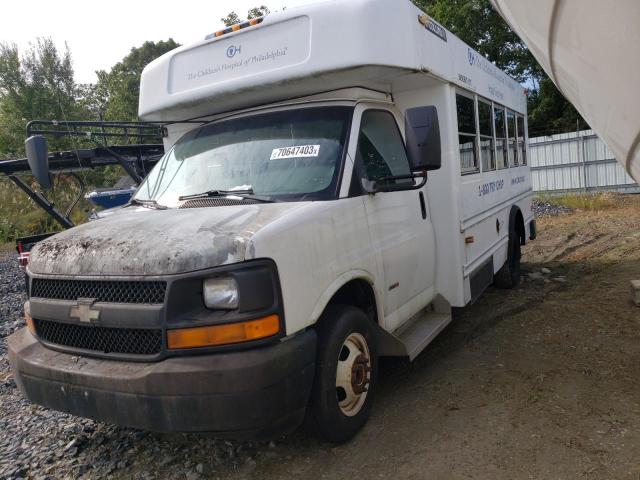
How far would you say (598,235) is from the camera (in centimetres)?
1070

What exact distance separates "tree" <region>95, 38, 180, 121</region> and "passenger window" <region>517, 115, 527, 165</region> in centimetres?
2909

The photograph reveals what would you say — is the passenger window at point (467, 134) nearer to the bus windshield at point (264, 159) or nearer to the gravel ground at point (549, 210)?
the bus windshield at point (264, 159)

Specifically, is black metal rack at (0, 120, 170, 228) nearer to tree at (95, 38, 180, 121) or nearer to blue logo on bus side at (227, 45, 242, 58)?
blue logo on bus side at (227, 45, 242, 58)

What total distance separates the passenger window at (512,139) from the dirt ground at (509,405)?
6.60ft

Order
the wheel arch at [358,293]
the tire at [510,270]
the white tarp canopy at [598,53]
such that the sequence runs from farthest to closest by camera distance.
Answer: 1. the tire at [510,270]
2. the wheel arch at [358,293]
3. the white tarp canopy at [598,53]

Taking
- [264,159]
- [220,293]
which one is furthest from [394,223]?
[220,293]

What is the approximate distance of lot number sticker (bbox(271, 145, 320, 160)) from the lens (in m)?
3.50

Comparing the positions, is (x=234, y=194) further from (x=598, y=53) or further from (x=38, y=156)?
(x=598, y=53)

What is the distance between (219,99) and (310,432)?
253 centimetres

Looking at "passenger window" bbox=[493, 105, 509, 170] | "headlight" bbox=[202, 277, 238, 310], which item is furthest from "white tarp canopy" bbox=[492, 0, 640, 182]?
"passenger window" bbox=[493, 105, 509, 170]

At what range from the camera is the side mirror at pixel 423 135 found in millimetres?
3484

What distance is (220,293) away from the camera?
8.49ft

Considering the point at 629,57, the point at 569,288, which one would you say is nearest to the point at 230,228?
the point at 629,57

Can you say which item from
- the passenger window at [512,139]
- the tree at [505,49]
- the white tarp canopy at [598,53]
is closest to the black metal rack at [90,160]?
→ the passenger window at [512,139]
